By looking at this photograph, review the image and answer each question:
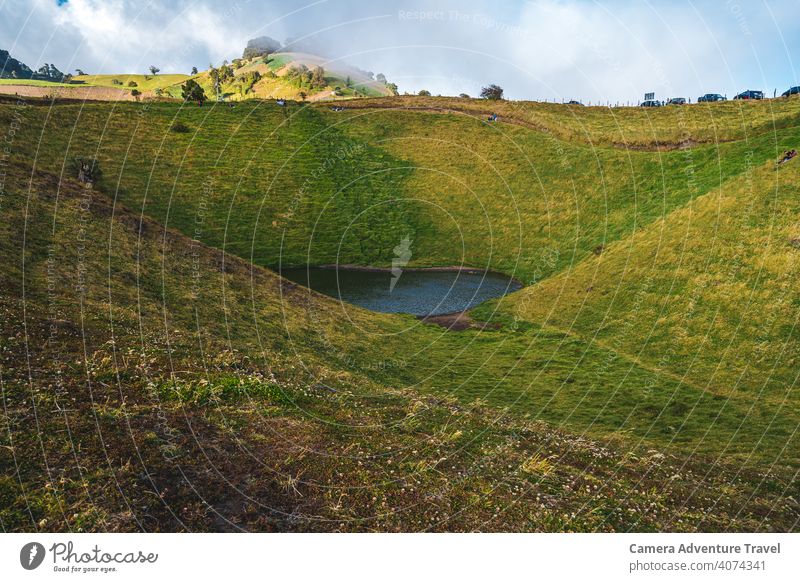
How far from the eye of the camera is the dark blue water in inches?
1997

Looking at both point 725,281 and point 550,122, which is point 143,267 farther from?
point 550,122

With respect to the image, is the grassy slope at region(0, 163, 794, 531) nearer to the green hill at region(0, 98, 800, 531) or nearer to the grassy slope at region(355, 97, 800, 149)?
the green hill at region(0, 98, 800, 531)

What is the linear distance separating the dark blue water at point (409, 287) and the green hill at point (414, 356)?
3.75 m

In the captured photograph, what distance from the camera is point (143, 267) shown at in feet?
103

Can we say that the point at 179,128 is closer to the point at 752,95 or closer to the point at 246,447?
the point at 246,447

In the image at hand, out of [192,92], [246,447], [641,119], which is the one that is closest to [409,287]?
[246,447]

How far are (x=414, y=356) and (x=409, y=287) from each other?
76.4 ft

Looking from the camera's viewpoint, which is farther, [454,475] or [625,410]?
[625,410]

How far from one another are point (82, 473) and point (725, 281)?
1693 inches

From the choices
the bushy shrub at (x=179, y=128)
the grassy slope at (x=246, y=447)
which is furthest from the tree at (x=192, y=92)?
the grassy slope at (x=246, y=447)

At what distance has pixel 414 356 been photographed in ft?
115

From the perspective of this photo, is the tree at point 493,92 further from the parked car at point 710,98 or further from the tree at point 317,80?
the tree at point 317,80

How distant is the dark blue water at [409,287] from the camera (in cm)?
5072
